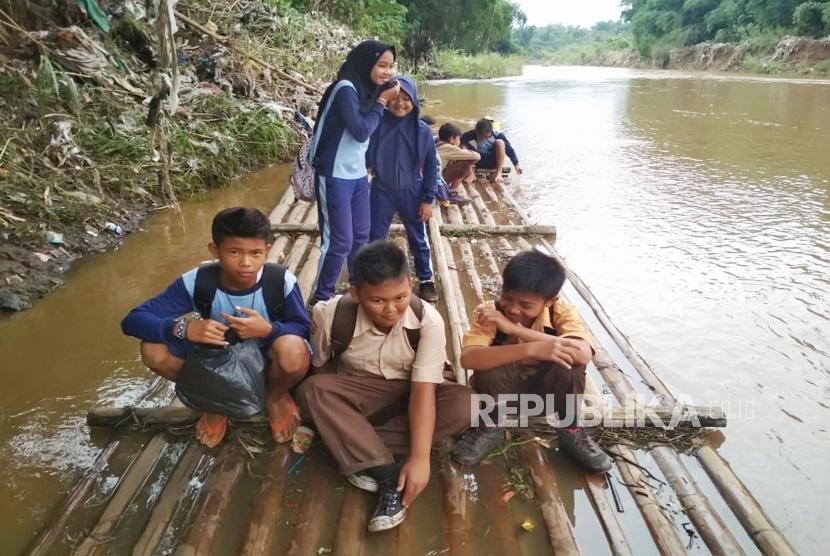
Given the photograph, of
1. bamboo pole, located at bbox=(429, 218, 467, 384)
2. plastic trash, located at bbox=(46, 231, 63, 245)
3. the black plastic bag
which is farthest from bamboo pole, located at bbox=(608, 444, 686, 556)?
plastic trash, located at bbox=(46, 231, 63, 245)

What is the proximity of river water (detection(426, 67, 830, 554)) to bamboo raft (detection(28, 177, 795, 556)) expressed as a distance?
293 millimetres

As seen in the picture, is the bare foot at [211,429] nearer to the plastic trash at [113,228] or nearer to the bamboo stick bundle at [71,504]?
the bamboo stick bundle at [71,504]

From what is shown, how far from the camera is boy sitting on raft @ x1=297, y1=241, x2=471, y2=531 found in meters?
1.66

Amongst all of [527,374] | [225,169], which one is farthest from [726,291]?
[225,169]

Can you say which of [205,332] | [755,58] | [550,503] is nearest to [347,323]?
[205,332]

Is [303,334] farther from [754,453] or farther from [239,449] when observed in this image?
[754,453]

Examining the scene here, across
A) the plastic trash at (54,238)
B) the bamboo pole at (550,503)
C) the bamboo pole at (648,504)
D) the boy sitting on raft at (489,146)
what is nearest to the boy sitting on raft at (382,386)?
the bamboo pole at (550,503)

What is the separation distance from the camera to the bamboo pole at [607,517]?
158 centimetres

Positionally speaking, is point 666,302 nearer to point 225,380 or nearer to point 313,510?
point 313,510

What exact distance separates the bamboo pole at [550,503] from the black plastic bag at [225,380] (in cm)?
89

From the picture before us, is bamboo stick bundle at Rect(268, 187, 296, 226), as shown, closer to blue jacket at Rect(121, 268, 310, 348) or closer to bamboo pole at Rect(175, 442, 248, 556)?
blue jacket at Rect(121, 268, 310, 348)

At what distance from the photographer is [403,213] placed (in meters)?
2.99

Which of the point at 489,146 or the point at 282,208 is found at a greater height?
the point at 489,146

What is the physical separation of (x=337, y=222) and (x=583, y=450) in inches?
56.1
